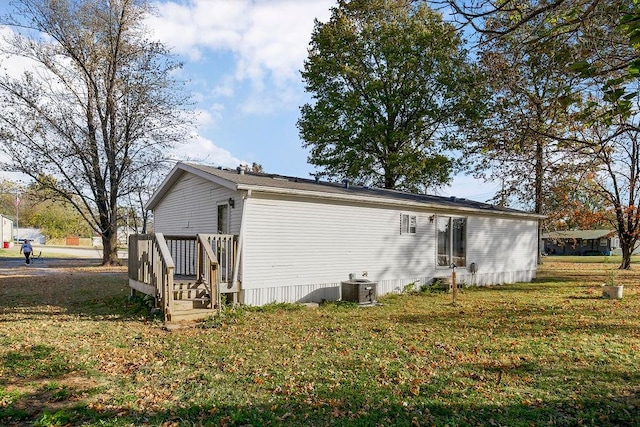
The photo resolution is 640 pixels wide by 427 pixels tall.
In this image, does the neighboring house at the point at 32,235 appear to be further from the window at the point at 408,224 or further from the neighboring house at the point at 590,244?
the neighboring house at the point at 590,244

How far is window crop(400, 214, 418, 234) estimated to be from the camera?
1291 centimetres

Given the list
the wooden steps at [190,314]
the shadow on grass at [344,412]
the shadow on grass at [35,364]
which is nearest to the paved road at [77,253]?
the wooden steps at [190,314]

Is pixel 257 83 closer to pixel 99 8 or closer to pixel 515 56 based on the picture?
pixel 515 56

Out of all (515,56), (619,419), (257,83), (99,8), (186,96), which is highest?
(99,8)

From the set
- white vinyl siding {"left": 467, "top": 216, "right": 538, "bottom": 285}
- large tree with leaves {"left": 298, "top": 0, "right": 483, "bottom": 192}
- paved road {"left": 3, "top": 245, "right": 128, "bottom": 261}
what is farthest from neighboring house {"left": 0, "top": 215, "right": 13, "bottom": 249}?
white vinyl siding {"left": 467, "top": 216, "right": 538, "bottom": 285}

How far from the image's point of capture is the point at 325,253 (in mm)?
10953

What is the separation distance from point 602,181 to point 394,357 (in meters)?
23.1

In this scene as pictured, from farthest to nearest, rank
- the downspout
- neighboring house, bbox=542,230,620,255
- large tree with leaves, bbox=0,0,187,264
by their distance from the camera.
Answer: neighboring house, bbox=542,230,620,255
large tree with leaves, bbox=0,0,187,264
the downspout

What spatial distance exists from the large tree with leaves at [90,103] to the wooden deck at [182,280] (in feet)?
47.5

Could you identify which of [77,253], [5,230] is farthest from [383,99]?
[5,230]

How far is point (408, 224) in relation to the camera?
13.1 m

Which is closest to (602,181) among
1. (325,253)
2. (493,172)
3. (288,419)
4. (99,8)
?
(493,172)

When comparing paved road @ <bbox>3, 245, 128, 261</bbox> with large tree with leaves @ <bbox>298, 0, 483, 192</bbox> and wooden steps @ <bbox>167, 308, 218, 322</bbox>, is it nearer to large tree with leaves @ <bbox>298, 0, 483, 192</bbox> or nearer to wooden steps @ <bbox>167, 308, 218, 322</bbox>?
large tree with leaves @ <bbox>298, 0, 483, 192</bbox>

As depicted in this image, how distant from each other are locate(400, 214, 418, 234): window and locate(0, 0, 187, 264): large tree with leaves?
50.3 ft
